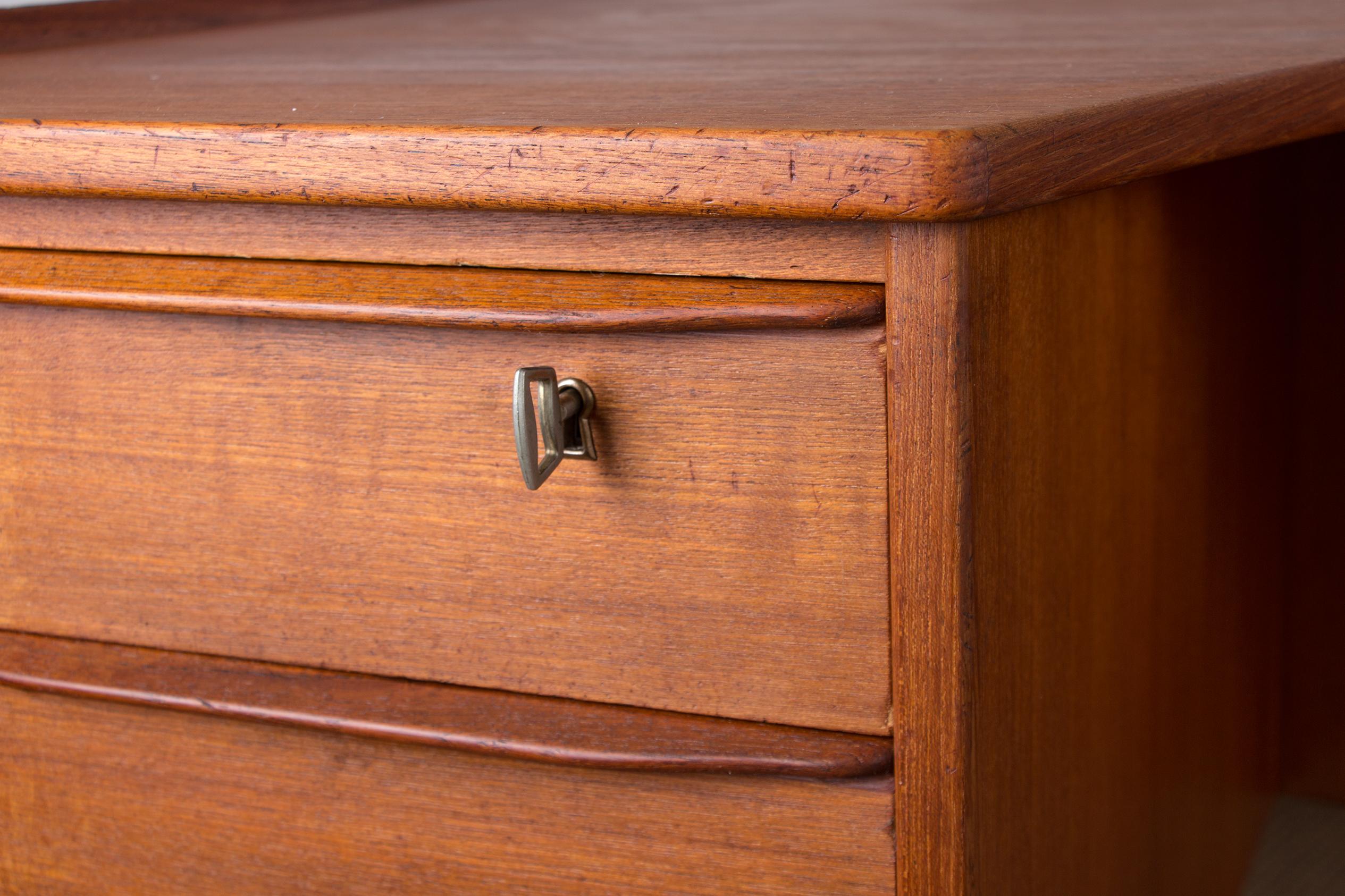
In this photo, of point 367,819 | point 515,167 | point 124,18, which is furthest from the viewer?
point 124,18

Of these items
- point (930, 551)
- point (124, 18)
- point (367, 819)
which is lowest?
point (367, 819)

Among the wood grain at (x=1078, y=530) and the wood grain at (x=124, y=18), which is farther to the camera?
the wood grain at (x=124, y=18)

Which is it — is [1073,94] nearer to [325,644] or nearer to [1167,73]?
[1167,73]

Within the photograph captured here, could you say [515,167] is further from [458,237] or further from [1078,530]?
[1078,530]

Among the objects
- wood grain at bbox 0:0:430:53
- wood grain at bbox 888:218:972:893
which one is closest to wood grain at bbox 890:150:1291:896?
wood grain at bbox 888:218:972:893

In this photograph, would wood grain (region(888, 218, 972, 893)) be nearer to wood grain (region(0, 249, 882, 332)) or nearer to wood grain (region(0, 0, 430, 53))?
wood grain (region(0, 249, 882, 332))

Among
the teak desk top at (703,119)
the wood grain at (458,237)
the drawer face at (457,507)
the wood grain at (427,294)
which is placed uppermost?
the teak desk top at (703,119)

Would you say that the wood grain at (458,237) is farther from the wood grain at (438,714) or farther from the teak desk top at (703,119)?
the wood grain at (438,714)

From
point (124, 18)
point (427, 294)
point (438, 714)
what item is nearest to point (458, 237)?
point (427, 294)

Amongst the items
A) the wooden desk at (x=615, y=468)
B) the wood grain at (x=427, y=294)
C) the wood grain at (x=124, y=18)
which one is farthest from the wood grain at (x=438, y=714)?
the wood grain at (x=124, y=18)

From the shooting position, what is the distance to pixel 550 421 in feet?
1.40

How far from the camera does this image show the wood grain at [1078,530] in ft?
1.35

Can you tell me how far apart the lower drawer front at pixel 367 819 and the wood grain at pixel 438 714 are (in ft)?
0.04

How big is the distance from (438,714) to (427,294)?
145mm
